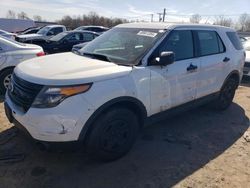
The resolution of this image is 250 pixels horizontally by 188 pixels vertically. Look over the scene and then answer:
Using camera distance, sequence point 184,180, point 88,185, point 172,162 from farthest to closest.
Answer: point 172,162
point 184,180
point 88,185

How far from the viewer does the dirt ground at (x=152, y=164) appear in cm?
322

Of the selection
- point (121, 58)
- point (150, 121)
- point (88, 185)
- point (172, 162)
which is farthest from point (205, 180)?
point (121, 58)

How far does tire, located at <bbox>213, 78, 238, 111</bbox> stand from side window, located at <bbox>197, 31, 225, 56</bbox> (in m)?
0.80

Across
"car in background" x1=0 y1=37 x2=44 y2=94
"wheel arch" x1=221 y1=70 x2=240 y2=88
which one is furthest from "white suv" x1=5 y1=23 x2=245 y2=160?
"car in background" x1=0 y1=37 x2=44 y2=94

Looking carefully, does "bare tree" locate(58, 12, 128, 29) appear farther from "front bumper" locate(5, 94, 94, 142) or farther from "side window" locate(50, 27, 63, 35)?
"front bumper" locate(5, 94, 94, 142)

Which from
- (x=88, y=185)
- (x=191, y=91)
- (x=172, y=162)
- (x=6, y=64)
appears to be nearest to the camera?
(x=88, y=185)

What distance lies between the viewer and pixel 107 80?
10.6ft

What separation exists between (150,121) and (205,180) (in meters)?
1.07

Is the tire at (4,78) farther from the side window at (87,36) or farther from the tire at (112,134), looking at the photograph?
the side window at (87,36)

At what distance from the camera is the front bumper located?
9.66 feet

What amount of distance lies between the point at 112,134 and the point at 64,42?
34.5 feet

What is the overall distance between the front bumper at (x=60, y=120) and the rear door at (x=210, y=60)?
7.73 feet

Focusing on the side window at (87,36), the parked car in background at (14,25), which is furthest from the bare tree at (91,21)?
the side window at (87,36)

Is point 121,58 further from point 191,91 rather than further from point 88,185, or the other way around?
point 88,185
